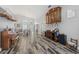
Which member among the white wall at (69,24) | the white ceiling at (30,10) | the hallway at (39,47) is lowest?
the hallway at (39,47)

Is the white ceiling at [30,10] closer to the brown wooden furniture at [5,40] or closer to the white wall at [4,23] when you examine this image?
the white wall at [4,23]

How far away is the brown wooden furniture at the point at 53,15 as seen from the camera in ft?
7.04

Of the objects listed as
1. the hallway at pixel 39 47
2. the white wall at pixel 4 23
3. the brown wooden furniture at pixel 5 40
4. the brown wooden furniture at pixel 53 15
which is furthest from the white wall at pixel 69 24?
the brown wooden furniture at pixel 5 40

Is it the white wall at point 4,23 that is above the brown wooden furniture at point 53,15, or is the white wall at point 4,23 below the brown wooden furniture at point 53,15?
below

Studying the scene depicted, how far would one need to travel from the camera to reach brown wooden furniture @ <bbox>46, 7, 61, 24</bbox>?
2146 millimetres

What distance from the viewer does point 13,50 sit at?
2.15m

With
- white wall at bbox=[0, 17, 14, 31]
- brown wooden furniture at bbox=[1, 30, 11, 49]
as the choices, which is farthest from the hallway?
white wall at bbox=[0, 17, 14, 31]

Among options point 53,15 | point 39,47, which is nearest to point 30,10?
point 53,15

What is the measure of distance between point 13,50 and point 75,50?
102cm

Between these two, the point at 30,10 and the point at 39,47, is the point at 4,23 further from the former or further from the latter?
the point at 39,47

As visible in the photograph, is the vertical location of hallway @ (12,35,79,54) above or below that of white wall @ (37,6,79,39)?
below

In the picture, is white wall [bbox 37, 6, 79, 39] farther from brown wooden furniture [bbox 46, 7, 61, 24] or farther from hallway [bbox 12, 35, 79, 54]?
hallway [bbox 12, 35, 79, 54]
